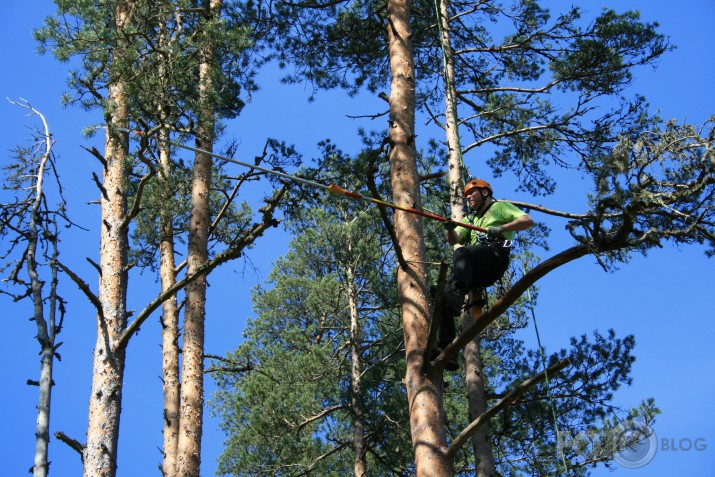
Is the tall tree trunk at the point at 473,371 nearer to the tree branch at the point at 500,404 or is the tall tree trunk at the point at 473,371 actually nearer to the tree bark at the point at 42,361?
the tree branch at the point at 500,404

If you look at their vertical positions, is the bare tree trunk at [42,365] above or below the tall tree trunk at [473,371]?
below

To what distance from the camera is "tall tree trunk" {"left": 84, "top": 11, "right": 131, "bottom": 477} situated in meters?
5.98

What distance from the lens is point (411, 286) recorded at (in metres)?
6.06

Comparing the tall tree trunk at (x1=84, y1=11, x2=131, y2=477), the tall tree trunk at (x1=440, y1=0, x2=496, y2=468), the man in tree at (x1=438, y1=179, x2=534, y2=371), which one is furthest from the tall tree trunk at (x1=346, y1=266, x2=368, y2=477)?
the man in tree at (x1=438, y1=179, x2=534, y2=371)

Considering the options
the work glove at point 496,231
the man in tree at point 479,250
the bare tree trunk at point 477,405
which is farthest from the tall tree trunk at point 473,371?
the work glove at point 496,231

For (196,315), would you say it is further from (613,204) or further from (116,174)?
(613,204)

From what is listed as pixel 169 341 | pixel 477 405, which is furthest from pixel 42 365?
pixel 169 341

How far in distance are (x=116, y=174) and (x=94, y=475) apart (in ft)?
8.74

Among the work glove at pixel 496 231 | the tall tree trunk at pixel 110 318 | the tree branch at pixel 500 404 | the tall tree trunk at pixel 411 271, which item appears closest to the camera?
the tree branch at pixel 500 404

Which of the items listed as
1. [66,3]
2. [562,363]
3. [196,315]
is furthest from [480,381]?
[66,3]

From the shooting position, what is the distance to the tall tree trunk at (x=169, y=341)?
10664mm

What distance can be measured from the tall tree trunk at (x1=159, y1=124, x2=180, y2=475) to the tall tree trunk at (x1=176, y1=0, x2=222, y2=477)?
1.61 ft

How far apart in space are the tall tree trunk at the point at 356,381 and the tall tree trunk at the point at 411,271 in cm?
706

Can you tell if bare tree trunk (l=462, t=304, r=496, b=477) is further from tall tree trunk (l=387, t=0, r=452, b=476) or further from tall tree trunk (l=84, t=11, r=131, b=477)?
tall tree trunk (l=84, t=11, r=131, b=477)
